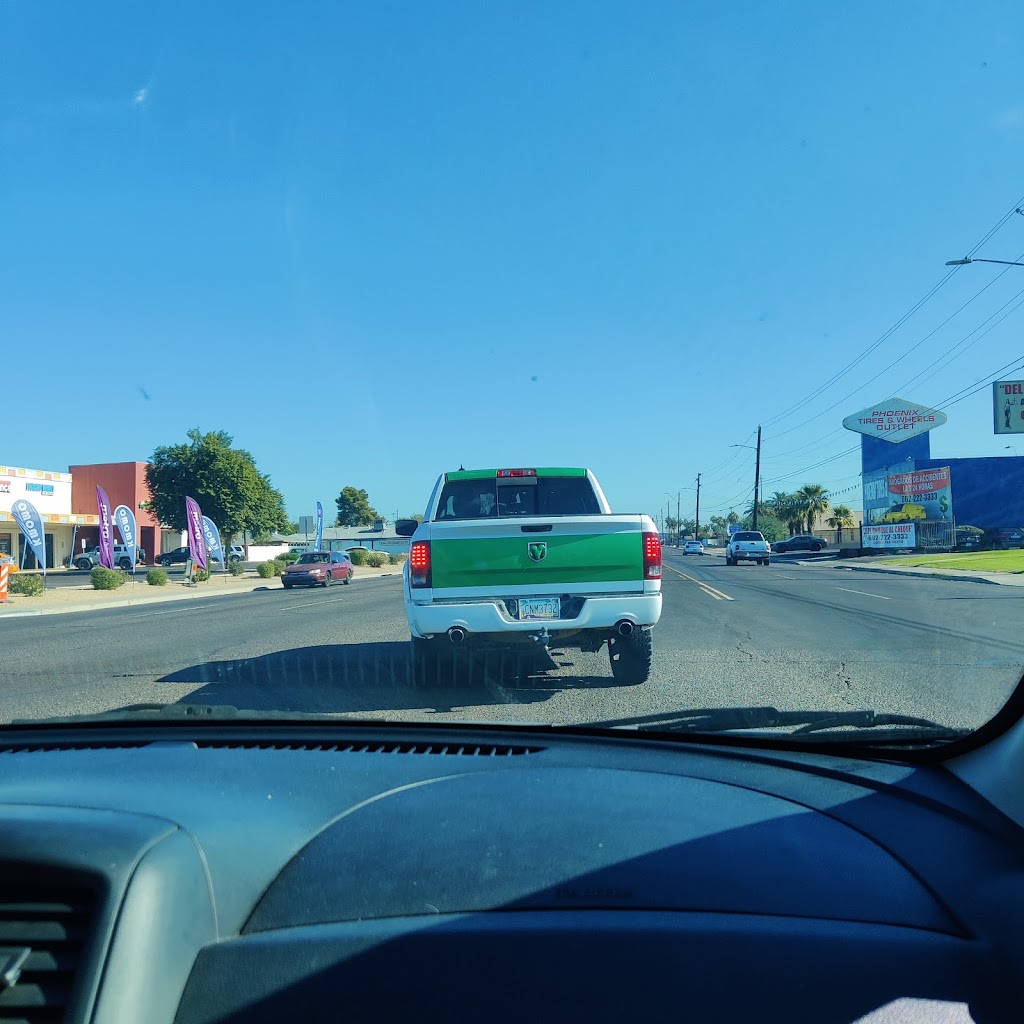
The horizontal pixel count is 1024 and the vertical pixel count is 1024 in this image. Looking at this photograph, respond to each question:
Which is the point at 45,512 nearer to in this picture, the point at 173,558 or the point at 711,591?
the point at 173,558

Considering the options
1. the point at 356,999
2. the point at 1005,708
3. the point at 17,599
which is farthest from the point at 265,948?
the point at 17,599

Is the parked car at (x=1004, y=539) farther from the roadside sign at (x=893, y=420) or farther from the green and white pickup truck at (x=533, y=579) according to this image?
the green and white pickup truck at (x=533, y=579)

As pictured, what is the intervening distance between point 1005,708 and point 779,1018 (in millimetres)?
1645

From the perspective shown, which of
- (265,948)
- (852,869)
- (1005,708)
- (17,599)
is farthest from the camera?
(17,599)

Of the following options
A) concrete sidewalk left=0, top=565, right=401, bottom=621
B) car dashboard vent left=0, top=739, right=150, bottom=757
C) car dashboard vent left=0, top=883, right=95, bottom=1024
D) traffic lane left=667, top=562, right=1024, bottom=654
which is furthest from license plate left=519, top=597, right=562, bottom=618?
concrete sidewalk left=0, top=565, right=401, bottom=621

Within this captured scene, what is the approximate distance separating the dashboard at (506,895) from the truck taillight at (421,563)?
4.41 m

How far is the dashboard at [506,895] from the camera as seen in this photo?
88.6 inches

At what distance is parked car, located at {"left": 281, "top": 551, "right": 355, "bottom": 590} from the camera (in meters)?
35.5

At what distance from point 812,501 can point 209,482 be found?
68204 mm

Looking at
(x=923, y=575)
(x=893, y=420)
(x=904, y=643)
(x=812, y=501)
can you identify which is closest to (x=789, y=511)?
(x=812, y=501)

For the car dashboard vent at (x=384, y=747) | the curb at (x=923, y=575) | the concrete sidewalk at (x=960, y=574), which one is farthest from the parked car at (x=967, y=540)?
the car dashboard vent at (x=384, y=747)

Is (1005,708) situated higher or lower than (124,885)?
higher

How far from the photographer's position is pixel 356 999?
226 centimetres

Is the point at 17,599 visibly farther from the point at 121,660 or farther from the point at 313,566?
the point at 121,660
